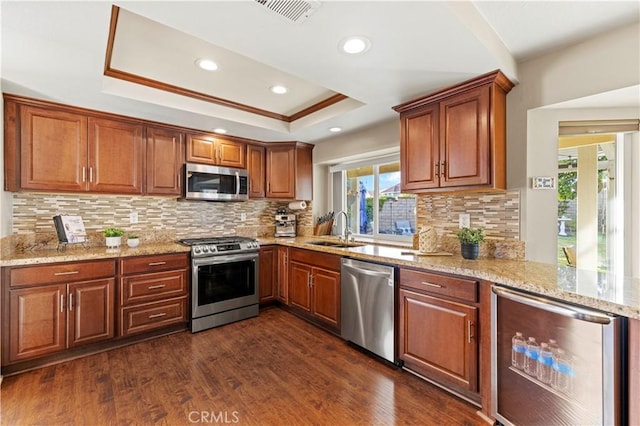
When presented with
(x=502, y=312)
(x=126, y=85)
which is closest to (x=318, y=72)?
(x=126, y=85)

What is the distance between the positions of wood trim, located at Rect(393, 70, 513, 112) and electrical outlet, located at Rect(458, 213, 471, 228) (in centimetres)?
98

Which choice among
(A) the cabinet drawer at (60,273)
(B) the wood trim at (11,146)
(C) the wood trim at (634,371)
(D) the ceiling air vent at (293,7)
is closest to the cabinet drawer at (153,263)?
(A) the cabinet drawer at (60,273)

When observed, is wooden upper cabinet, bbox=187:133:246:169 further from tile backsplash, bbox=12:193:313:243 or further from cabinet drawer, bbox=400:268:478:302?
cabinet drawer, bbox=400:268:478:302

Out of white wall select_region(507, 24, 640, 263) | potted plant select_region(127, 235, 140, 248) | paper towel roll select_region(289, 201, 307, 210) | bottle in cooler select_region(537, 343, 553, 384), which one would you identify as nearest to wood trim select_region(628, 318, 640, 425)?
bottle in cooler select_region(537, 343, 553, 384)

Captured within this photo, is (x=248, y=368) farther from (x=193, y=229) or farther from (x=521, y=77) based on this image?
(x=521, y=77)

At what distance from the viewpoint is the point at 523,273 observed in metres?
1.75

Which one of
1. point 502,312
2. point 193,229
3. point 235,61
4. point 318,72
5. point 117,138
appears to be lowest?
point 502,312

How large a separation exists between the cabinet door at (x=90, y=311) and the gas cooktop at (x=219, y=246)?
768 mm

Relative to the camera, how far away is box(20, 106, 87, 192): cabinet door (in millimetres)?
2484

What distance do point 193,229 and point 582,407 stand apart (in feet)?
12.3

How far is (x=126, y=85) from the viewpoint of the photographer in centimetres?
242

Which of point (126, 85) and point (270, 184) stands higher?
point (126, 85)

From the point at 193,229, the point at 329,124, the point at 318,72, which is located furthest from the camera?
the point at 193,229

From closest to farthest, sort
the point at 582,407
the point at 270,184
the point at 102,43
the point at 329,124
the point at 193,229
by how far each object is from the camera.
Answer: the point at 582,407 → the point at 102,43 → the point at 329,124 → the point at 193,229 → the point at 270,184
